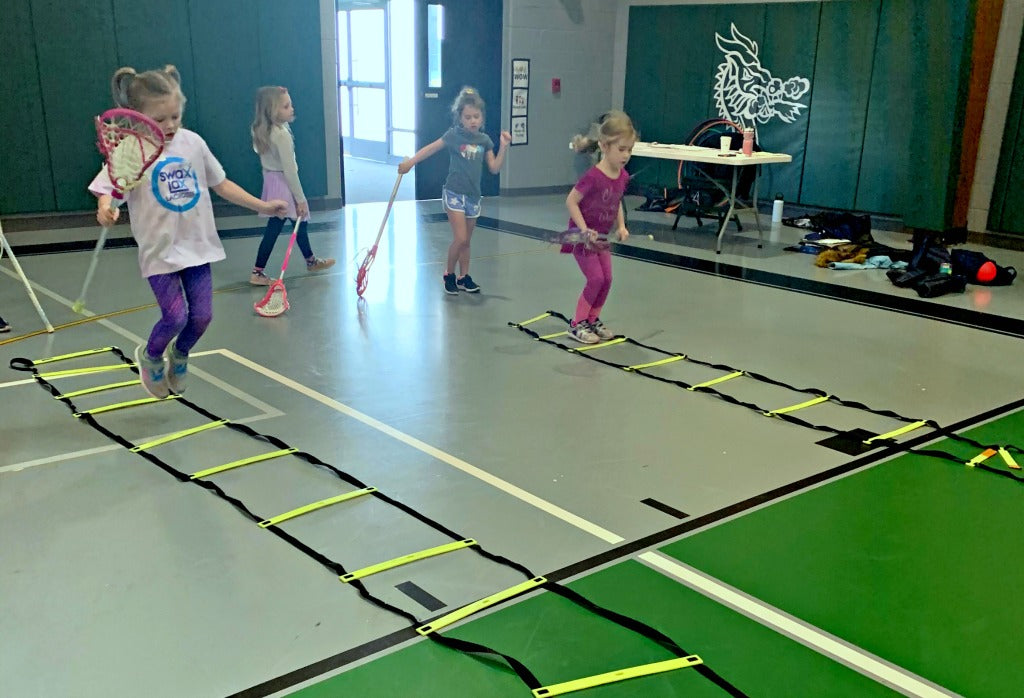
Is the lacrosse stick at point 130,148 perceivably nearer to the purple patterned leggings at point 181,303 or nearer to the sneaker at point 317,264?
the purple patterned leggings at point 181,303

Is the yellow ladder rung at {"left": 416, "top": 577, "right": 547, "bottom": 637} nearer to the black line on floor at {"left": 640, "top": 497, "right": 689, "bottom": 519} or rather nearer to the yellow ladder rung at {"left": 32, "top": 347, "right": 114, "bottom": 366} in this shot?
the black line on floor at {"left": 640, "top": 497, "right": 689, "bottom": 519}

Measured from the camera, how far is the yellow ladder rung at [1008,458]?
4.26 meters

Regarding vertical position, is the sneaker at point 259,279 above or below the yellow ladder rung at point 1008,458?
above

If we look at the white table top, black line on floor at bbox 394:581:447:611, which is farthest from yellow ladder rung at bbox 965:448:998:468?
the white table top

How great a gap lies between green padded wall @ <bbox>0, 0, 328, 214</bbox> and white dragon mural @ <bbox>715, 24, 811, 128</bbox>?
521 cm

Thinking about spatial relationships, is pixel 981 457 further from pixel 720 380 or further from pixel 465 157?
pixel 465 157

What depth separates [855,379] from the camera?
18.1 ft

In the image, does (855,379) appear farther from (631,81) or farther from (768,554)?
(631,81)

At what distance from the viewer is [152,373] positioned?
4527 millimetres

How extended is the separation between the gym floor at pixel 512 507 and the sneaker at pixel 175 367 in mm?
154

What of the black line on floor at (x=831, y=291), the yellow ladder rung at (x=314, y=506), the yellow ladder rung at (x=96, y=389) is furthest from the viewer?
the black line on floor at (x=831, y=291)

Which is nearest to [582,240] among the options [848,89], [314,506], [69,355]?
[314,506]

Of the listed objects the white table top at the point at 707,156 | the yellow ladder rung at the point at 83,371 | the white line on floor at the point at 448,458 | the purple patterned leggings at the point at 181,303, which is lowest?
the white line on floor at the point at 448,458

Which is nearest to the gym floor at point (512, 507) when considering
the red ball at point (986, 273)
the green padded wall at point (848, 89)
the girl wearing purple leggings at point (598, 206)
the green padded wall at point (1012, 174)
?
the girl wearing purple leggings at point (598, 206)
